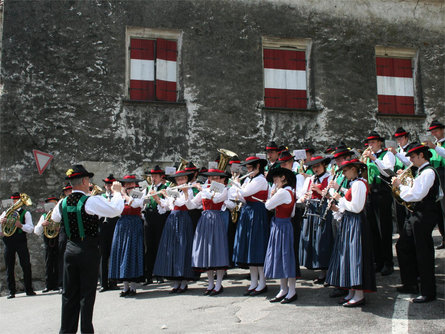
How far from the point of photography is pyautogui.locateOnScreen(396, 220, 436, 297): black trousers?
6031mm

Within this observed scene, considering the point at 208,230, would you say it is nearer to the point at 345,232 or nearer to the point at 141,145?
the point at 345,232

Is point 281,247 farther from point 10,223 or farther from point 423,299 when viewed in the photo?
point 10,223

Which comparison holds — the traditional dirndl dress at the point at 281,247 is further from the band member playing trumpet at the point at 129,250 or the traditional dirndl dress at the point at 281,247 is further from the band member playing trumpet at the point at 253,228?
the band member playing trumpet at the point at 129,250

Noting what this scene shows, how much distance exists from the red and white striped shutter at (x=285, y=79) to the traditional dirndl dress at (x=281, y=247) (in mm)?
6669

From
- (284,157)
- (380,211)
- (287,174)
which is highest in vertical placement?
(284,157)

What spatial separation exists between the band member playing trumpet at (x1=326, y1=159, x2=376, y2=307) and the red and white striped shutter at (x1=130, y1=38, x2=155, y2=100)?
739 cm

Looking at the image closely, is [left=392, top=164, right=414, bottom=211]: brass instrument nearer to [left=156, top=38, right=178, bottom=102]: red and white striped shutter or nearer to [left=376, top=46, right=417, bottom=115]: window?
[left=156, top=38, right=178, bottom=102]: red and white striped shutter

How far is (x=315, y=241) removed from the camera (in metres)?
7.25

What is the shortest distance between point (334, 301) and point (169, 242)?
2.84 meters

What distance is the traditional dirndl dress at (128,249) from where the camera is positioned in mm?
7762

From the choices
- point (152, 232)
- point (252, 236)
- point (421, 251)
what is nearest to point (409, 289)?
point (421, 251)

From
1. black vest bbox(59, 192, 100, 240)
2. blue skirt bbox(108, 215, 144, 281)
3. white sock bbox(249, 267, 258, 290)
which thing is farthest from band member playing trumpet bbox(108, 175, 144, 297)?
black vest bbox(59, 192, 100, 240)

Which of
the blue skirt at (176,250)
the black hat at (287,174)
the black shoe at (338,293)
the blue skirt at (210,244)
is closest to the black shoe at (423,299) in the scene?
the black shoe at (338,293)

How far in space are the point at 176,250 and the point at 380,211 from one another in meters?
3.42
